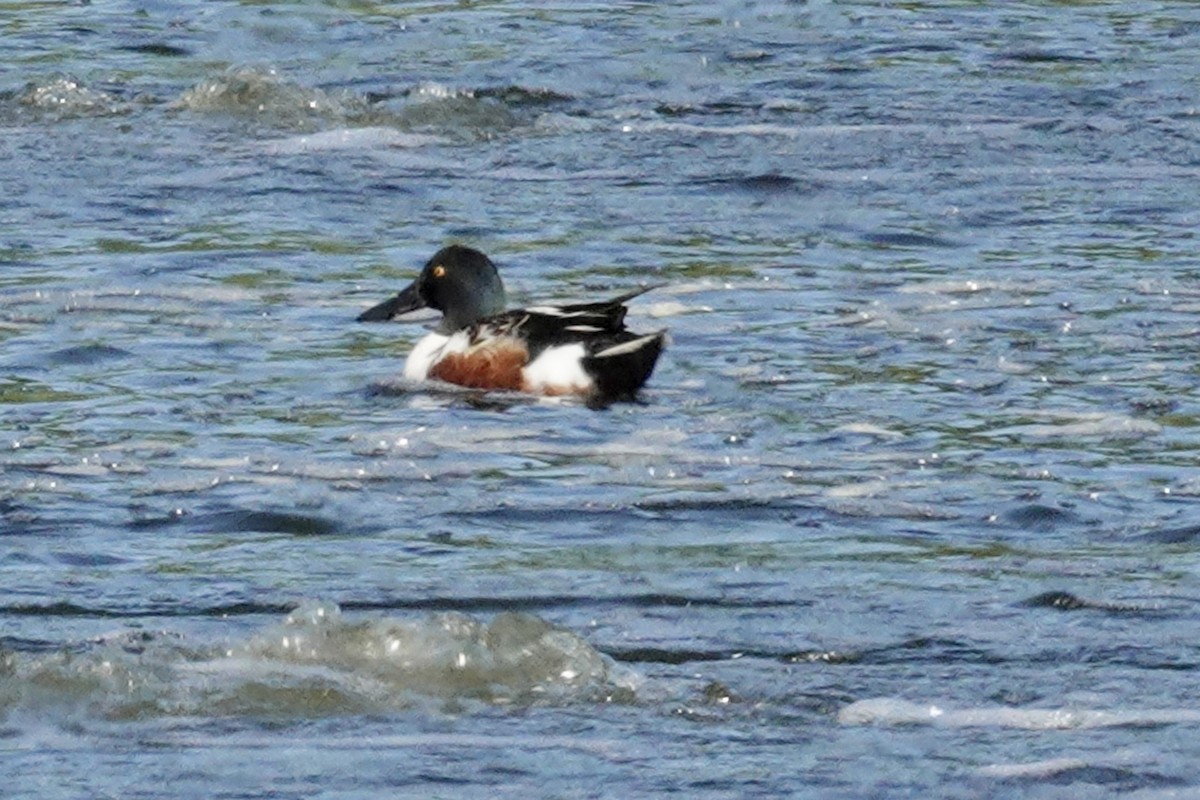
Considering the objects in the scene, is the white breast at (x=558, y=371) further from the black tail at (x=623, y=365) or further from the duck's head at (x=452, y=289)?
the duck's head at (x=452, y=289)

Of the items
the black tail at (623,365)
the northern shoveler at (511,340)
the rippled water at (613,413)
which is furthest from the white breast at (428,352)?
the black tail at (623,365)

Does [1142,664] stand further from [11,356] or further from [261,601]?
[11,356]

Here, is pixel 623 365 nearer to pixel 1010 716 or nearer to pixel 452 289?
pixel 452 289

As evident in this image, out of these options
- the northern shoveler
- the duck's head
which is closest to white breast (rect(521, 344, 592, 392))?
the northern shoveler

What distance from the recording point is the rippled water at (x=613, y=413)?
273 inches

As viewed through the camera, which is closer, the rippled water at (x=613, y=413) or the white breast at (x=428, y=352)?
the rippled water at (x=613, y=413)

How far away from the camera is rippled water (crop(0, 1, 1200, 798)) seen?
6934 mm

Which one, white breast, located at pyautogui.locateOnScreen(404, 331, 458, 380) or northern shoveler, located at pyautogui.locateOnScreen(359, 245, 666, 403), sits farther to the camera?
white breast, located at pyautogui.locateOnScreen(404, 331, 458, 380)

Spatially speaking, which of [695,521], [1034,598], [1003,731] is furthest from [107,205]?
[1003,731]

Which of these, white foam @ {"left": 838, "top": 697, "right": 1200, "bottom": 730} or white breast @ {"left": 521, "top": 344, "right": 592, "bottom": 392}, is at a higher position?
white foam @ {"left": 838, "top": 697, "right": 1200, "bottom": 730}

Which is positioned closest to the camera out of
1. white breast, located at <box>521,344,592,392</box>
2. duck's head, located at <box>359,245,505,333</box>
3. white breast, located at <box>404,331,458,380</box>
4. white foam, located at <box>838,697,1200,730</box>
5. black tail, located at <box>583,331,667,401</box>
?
white foam, located at <box>838,697,1200,730</box>

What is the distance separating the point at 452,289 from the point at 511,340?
0.59 m

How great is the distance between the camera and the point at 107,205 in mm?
13484

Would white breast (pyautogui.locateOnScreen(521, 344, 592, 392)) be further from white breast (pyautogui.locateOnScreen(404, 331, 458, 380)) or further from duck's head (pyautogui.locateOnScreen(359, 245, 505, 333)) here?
duck's head (pyautogui.locateOnScreen(359, 245, 505, 333))
